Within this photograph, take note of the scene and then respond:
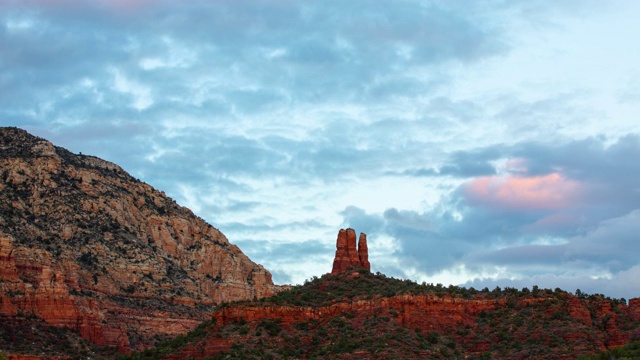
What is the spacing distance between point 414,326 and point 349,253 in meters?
19.1

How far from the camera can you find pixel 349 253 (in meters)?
142

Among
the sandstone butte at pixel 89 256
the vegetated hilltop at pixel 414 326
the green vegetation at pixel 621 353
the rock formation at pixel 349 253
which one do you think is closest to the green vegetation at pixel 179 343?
the vegetated hilltop at pixel 414 326

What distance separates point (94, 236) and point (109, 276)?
608 centimetres

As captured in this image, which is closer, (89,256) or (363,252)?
(363,252)

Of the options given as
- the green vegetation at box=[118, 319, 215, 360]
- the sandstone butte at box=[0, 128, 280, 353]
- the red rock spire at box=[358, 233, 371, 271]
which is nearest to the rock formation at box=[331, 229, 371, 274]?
the red rock spire at box=[358, 233, 371, 271]

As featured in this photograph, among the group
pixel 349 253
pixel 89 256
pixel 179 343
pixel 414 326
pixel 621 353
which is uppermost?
pixel 89 256

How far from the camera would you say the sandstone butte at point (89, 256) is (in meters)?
168

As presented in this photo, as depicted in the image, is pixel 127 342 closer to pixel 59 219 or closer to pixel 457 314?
pixel 59 219

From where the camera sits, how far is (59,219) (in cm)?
17962

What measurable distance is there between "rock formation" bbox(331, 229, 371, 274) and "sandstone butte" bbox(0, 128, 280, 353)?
3903 cm

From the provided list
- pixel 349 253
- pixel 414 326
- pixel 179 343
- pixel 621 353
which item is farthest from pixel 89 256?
pixel 621 353

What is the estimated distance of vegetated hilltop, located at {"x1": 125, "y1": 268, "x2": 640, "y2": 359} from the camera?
390 ft

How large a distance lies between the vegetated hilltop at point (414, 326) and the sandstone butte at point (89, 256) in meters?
36.7

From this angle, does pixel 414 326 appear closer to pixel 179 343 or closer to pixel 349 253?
pixel 349 253
